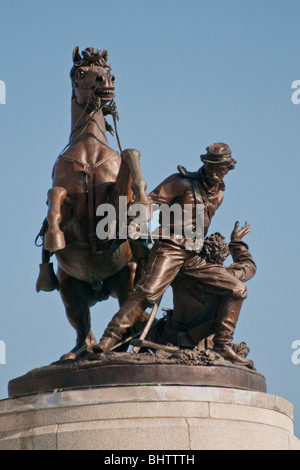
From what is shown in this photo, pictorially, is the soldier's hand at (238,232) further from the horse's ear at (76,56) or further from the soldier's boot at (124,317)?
the horse's ear at (76,56)

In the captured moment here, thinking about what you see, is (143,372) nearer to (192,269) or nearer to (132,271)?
(192,269)

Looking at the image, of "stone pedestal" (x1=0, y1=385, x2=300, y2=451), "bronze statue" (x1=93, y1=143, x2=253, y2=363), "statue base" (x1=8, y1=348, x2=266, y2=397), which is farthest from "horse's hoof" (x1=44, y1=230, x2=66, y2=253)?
"stone pedestal" (x1=0, y1=385, x2=300, y2=451)

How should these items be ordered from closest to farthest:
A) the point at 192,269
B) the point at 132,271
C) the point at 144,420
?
the point at 144,420 < the point at 192,269 < the point at 132,271

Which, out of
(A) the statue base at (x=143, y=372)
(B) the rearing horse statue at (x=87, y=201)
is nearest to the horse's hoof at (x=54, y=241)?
(B) the rearing horse statue at (x=87, y=201)

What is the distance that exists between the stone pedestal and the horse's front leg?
66.9 inches

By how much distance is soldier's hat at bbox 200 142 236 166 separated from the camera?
13.1 m

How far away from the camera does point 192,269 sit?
42.7 ft

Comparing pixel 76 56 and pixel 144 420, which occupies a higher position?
pixel 76 56

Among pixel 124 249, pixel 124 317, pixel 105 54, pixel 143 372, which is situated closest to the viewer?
pixel 143 372

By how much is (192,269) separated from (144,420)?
2236mm

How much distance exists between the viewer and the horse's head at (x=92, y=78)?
13.8 metres

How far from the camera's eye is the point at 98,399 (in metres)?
11.7

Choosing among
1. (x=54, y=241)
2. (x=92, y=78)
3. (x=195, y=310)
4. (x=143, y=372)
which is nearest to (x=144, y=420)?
(x=143, y=372)

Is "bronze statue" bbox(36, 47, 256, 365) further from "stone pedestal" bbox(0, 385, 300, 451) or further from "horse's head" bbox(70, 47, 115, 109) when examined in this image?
"stone pedestal" bbox(0, 385, 300, 451)
